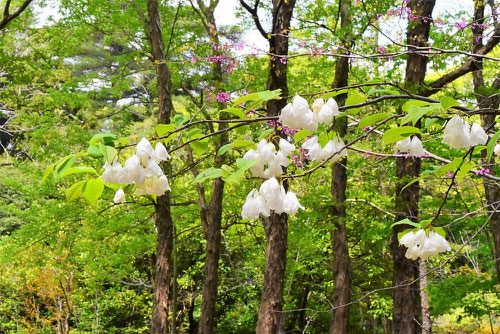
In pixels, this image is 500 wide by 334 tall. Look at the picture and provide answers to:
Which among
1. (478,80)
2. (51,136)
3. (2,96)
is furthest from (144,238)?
(478,80)

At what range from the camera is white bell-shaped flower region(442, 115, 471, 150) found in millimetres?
1022

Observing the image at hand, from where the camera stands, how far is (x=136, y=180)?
3.51ft

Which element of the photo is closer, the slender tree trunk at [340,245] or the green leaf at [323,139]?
the green leaf at [323,139]

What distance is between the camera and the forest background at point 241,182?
4.11 metres

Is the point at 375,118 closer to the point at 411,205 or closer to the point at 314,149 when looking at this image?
the point at 314,149

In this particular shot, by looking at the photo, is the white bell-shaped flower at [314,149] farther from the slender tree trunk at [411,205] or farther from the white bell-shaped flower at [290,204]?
the slender tree trunk at [411,205]

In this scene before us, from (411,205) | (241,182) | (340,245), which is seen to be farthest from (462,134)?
(241,182)

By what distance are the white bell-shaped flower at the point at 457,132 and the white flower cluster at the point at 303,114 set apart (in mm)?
255

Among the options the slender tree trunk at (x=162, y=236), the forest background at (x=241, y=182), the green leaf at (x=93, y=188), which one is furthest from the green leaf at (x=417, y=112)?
the slender tree trunk at (x=162, y=236)

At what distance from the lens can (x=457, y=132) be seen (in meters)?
1.03

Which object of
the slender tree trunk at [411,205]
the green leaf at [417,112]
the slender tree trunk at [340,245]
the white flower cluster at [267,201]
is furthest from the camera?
the slender tree trunk at [340,245]

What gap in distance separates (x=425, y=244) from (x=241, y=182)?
21.9 feet

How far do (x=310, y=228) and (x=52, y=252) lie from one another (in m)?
5.37

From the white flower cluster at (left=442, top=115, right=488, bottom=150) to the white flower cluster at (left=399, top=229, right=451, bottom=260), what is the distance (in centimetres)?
34
